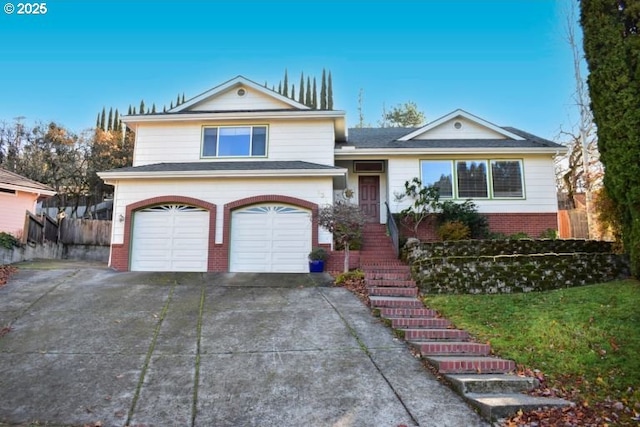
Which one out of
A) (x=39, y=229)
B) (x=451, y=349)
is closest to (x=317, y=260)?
(x=451, y=349)

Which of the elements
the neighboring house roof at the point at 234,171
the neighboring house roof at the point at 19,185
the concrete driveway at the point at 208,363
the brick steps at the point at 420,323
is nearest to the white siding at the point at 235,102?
the neighboring house roof at the point at 234,171

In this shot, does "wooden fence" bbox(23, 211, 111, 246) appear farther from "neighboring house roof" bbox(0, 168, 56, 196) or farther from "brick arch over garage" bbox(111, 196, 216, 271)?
"brick arch over garage" bbox(111, 196, 216, 271)

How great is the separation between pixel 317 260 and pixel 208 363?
20.9 feet

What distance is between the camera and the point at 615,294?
7.35 metres

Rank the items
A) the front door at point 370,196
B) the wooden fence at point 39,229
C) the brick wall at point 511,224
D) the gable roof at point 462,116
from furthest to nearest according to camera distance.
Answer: the front door at point 370,196 → the gable roof at point 462,116 → the wooden fence at point 39,229 → the brick wall at point 511,224

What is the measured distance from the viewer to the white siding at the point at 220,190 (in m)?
12.6

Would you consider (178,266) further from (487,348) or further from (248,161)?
(487,348)

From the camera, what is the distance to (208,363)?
552cm

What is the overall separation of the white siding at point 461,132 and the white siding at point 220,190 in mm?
5545

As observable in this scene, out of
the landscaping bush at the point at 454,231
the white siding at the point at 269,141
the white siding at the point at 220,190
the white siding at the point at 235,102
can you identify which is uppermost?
the white siding at the point at 235,102

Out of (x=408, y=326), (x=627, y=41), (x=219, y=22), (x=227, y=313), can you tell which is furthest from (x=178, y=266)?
(x=627, y=41)

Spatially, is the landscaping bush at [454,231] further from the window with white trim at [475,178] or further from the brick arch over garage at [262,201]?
the brick arch over garage at [262,201]

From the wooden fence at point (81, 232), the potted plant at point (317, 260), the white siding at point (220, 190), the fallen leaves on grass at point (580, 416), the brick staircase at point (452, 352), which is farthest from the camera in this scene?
the wooden fence at point (81, 232)

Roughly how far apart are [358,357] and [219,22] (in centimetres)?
1326
